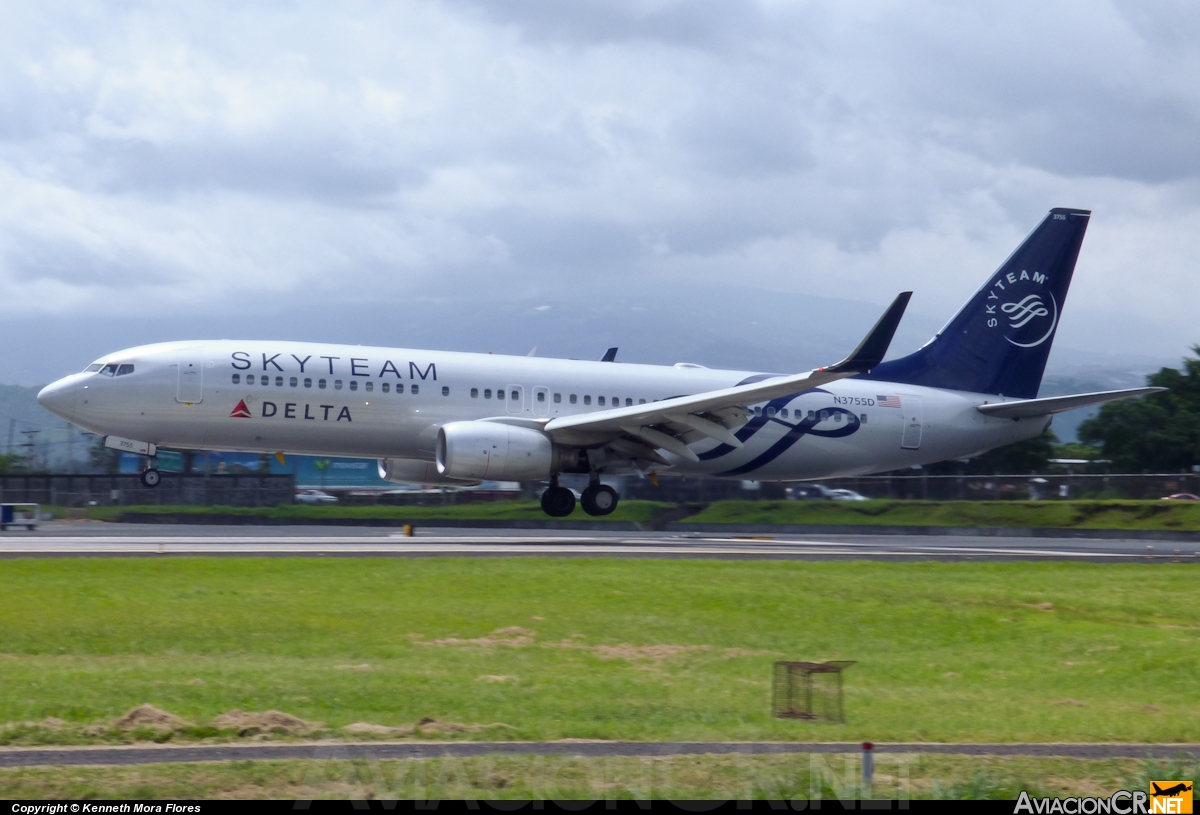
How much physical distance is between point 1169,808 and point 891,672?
243 inches

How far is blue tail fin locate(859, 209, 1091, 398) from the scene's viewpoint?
35.8m

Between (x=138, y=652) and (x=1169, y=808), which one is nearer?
(x=1169, y=808)

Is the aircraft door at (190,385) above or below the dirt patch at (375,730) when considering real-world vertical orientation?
above

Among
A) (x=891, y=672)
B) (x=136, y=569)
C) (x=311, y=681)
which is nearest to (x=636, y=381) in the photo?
(x=136, y=569)

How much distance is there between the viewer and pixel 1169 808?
7645 millimetres

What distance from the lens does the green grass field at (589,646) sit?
35.3 ft

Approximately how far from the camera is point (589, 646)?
1443 cm

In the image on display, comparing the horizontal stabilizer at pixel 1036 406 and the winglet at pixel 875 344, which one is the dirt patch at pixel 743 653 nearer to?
the winglet at pixel 875 344

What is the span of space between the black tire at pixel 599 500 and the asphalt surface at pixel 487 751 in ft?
71.9

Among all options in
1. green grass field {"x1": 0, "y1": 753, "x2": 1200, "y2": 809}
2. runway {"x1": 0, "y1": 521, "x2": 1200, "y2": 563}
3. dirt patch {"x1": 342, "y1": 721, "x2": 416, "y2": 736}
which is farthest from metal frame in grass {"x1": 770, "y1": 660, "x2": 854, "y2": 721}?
runway {"x1": 0, "y1": 521, "x2": 1200, "y2": 563}

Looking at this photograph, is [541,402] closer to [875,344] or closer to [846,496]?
[875,344]

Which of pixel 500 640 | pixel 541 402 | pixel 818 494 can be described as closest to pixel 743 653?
pixel 500 640

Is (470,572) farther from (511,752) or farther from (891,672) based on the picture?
(511,752)

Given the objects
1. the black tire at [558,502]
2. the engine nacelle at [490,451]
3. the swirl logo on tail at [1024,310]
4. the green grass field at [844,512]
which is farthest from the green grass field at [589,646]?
the swirl logo on tail at [1024,310]
